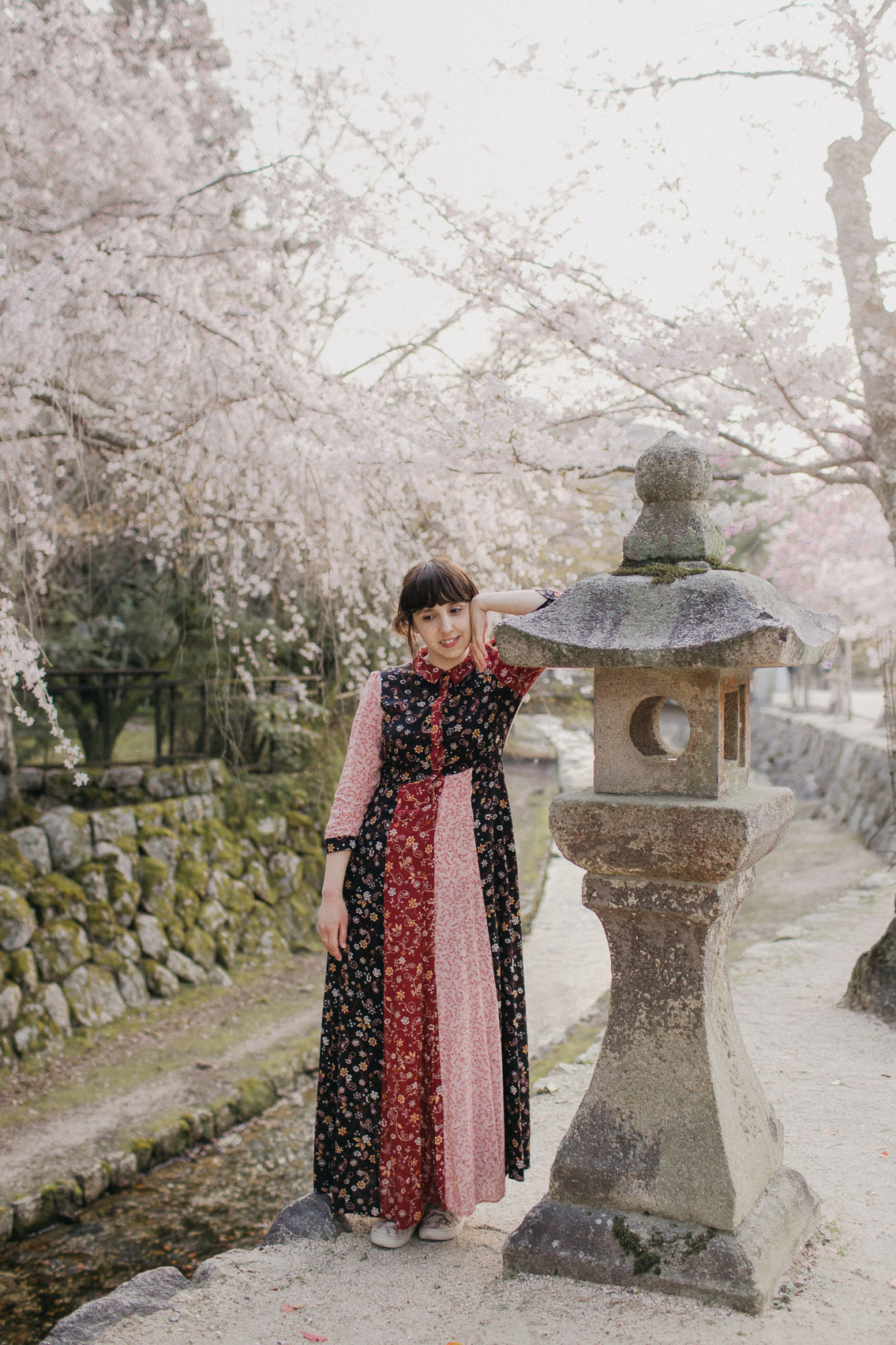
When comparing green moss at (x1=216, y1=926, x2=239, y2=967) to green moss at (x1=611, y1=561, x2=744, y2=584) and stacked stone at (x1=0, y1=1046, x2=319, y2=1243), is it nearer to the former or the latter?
stacked stone at (x1=0, y1=1046, x2=319, y2=1243)

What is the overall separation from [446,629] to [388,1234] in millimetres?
1758

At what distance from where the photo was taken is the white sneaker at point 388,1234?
2.92 m

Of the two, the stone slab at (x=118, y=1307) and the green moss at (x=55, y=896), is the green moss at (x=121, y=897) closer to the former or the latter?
the green moss at (x=55, y=896)

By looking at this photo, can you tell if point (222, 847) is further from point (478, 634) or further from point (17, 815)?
point (478, 634)

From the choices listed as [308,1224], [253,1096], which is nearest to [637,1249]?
[308,1224]

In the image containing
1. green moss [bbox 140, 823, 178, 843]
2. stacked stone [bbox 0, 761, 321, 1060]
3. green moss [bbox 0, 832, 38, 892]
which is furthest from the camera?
green moss [bbox 140, 823, 178, 843]

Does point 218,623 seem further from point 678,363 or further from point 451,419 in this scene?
point 678,363

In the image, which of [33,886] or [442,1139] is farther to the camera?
[33,886]

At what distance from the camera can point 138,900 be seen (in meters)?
7.16

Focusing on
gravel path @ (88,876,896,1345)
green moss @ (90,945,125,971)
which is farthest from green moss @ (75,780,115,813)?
gravel path @ (88,876,896,1345)

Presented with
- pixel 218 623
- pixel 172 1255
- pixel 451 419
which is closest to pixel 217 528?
pixel 218 623

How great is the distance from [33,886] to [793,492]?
6159mm

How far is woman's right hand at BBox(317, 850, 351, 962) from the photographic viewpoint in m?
2.95

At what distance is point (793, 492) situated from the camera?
783 centimetres
